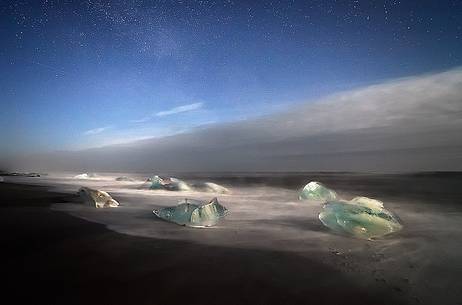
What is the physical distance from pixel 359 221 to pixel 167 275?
436 centimetres

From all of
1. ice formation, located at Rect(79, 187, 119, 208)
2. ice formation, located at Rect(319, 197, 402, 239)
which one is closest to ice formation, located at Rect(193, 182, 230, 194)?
ice formation, located at Rect(79, 187, 119, 208)

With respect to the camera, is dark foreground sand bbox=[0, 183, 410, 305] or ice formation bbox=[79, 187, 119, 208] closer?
dark foreground sand bbox=[0, 183, 410, 305]

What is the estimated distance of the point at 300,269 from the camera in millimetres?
4059

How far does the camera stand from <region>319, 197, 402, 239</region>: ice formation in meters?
6.11

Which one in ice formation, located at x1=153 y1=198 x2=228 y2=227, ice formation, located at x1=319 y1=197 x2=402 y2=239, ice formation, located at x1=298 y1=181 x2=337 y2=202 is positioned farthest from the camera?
ice formation, located at x1=298 y1=181 x2=337 y2=202

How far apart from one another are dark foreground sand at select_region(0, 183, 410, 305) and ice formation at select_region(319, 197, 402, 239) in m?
1.68

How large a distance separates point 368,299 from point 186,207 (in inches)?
207

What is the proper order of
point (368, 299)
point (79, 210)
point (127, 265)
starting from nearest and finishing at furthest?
point (368, 299) → point (127, 265) → point (79, 210)

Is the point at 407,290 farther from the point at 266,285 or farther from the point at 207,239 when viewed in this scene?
the point at 207,239

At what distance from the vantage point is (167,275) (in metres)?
3.68

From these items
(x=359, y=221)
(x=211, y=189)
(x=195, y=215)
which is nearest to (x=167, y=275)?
(x=195, y=215)

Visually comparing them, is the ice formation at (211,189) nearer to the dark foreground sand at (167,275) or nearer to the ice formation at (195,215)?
the ice formation at (195,215)

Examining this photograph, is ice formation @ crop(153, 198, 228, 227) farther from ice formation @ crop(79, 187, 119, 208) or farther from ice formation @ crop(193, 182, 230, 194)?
ice formation @ crop(193, 182, 230, 194)

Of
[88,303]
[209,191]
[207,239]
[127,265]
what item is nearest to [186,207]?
[207,239]
